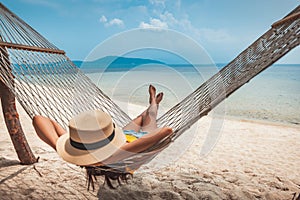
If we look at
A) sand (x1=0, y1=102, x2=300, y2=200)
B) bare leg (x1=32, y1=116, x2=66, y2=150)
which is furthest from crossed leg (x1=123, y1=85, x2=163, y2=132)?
bare leg (x1=32, y1=116, x2=66, y2=150)

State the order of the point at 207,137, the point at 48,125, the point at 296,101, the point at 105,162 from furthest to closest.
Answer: the point at 296,101 → the point at 207,137 → the point at 48,125 → the point at 105,162

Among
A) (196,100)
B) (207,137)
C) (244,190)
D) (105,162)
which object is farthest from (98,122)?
(207,137)

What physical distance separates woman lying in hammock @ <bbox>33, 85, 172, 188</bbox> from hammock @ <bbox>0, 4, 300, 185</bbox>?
0.15ft

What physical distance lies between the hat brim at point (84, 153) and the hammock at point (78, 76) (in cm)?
7

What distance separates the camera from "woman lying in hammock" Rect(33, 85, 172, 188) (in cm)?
102

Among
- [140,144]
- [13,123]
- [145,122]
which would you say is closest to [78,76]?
[13,123]

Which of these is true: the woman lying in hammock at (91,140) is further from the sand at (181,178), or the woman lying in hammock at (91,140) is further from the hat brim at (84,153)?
the sand at (181,178)

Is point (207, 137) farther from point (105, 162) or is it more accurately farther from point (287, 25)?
point (105, 162)

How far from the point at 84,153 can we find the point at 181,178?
0.93 meters

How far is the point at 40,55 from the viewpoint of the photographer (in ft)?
5.88

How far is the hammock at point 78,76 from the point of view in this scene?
1.28 meters

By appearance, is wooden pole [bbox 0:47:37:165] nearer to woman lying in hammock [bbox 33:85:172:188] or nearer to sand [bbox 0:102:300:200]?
sand [bbox 0:102:300:200]

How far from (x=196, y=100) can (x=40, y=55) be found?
3.98 feet

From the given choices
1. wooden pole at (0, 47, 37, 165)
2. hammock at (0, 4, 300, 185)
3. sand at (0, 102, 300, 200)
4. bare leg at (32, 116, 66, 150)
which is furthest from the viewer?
wooden pole at (0, 47, 37, 165)
